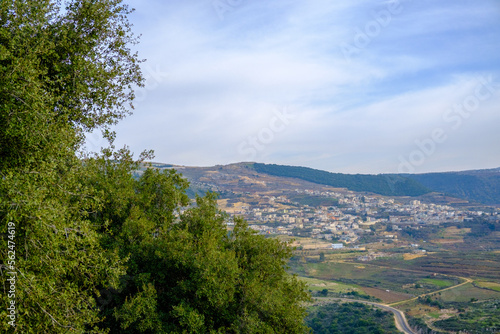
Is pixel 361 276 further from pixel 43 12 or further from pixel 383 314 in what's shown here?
pixel 43 12

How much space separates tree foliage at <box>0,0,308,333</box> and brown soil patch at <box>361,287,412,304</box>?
40690 mm

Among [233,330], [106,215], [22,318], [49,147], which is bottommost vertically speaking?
[233,330]

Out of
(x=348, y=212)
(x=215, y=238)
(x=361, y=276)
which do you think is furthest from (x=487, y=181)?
(x=215, y=238)

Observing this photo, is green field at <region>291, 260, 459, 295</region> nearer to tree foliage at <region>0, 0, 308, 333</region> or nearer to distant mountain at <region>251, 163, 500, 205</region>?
tree foliage at <region>0, 0, 308, 333</region>

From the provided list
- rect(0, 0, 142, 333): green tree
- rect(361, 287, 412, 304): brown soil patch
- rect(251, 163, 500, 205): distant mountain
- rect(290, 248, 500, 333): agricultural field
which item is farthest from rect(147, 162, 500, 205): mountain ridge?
rect(0, 0, 142, 333): green tree

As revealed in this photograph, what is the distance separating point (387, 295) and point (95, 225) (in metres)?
50.7

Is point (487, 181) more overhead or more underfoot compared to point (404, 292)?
more overhead

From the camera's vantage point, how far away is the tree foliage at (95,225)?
682 centimetres

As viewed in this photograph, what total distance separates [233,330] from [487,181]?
19839 centimetres

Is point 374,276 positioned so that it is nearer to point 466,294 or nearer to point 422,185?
point 466,294

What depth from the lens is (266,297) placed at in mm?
11758

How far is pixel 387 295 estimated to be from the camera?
53062 mm

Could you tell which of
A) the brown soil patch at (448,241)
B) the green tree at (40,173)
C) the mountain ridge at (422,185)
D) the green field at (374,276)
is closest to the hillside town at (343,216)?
the brown soil patch at (448,241)

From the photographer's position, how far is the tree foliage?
6824mm
